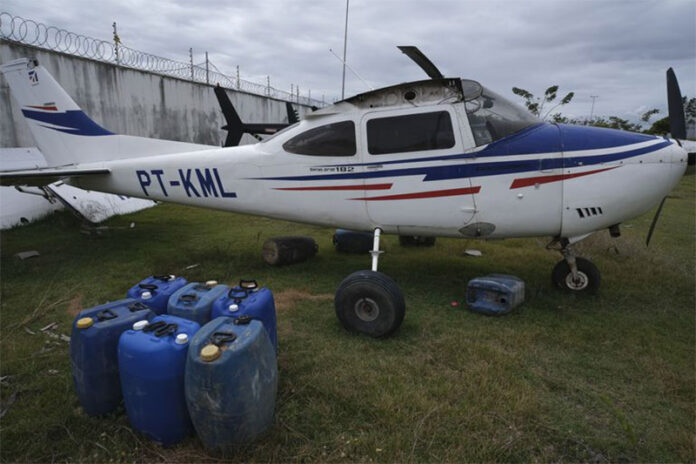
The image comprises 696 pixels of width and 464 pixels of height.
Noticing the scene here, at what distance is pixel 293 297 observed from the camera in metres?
4.89

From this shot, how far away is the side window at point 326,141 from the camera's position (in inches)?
185

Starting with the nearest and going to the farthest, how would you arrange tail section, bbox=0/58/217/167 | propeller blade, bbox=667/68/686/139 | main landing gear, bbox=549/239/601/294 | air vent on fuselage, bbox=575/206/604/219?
air vent on fuselage, bbox=575/206/604/219 → propeller blade, bbox=667/68/686/139 → main landing gear, bbox=549/239/601/294 → tail section, bbox=0/58/217/167

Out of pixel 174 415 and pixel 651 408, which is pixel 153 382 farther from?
pixel 651 408

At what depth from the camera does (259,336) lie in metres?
2.29

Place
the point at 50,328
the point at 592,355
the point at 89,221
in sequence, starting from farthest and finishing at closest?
the point at 89,221
the point at 50,328
the point at 592,355

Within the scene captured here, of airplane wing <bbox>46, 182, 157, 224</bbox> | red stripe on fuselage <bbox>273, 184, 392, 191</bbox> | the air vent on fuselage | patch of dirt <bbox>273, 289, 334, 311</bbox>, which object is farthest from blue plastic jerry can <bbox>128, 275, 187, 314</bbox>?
airplane wing <bbox>46, 182, 157, 224</bbox>

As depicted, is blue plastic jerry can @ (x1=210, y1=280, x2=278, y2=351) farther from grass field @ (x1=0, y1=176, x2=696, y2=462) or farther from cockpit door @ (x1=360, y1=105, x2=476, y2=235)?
cockpit door @ (x1=360, y1=105, x2=476, y2=235)

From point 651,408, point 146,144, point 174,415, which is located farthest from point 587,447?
point 146,144

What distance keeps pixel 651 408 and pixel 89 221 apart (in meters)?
9.35

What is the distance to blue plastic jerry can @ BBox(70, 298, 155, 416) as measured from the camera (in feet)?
7.87

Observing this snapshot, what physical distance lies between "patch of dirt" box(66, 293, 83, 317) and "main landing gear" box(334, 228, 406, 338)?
3032 mm

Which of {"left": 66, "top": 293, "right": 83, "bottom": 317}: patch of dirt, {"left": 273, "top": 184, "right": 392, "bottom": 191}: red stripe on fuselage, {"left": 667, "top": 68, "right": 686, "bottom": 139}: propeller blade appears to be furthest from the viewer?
{"left": 273, "top": 184, "right": 392, "bottom": 191}: red stripe on fuselage

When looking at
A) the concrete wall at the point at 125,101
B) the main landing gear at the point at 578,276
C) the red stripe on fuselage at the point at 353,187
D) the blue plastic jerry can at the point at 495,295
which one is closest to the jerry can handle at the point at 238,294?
the red stripe on fuselage at the point at 353,187

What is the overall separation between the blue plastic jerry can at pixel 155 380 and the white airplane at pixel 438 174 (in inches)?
73.5
